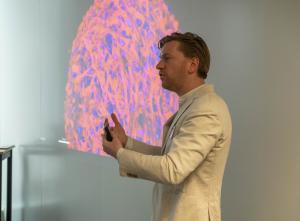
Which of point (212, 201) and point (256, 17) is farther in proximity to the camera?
point (256, 17)

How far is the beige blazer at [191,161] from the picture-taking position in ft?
3.82

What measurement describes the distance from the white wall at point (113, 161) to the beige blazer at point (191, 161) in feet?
1.84

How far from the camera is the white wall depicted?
1729 mm

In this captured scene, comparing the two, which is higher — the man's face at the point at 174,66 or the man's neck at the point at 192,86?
the man's face at the point at 174,66

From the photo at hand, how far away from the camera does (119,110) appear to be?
8.54 feet

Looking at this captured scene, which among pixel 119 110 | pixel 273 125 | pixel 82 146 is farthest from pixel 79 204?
pixel 273 125

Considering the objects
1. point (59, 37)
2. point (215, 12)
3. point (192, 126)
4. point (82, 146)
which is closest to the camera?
point (192, 126)

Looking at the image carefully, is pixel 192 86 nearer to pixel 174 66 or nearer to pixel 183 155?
pixel 174 66

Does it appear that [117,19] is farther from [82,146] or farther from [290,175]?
[290,175]

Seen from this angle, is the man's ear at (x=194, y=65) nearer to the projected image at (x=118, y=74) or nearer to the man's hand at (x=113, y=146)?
the man's hand at (x=113, y=146)

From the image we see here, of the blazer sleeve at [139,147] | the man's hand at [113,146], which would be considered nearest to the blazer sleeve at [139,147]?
the blazer sleeve at [139,147]

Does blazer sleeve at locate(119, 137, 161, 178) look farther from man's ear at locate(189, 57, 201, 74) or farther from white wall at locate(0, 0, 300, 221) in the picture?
white wall at locate(0, 0, 300, 221)

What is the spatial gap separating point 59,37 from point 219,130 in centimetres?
218

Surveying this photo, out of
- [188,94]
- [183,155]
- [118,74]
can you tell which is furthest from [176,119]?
[118,74]
